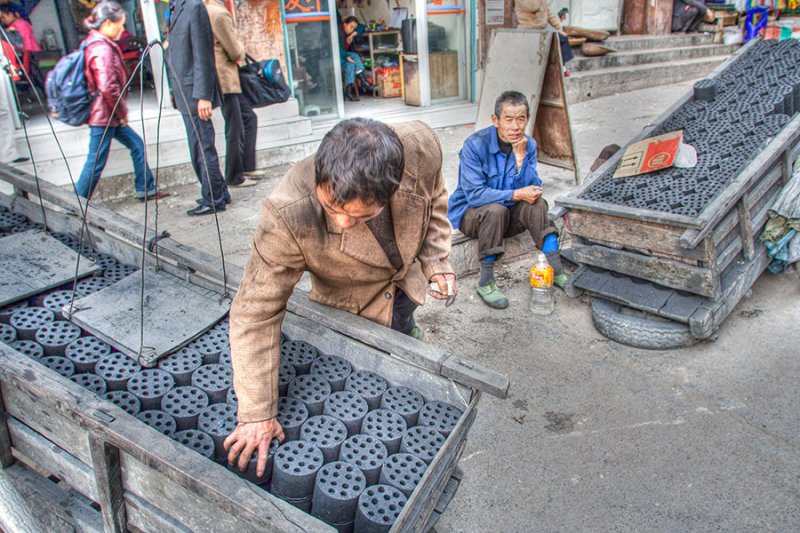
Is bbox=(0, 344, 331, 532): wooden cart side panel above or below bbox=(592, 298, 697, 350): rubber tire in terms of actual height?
above

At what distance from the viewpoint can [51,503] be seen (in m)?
2.11

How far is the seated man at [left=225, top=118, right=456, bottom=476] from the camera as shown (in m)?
1.67

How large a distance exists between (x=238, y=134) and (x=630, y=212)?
3670 millimetres

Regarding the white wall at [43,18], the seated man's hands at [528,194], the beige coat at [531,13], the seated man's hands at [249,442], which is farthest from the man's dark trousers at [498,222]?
the white wall at [43,18]

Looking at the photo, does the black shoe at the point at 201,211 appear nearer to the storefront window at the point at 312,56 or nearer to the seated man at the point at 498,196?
the seated man at the point at 498,196

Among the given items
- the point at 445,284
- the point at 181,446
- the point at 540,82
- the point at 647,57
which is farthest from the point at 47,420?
the point at 647,57

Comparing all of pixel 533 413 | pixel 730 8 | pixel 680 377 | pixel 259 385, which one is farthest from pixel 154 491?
pixel 730 8

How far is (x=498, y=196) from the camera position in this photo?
13.9 ft

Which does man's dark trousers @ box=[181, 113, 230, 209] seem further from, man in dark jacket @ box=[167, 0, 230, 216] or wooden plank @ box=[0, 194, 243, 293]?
wooden plank @ box=[0, 194, 243, 293]

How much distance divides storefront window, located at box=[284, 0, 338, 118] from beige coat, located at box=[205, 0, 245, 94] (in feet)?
6.05

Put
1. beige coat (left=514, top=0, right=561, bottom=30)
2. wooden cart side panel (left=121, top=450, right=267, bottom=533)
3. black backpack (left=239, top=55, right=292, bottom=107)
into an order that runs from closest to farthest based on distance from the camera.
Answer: wooden cart side panel (left=121, top=450, right=267, bottom=533) → black backpack (left=239, top=55, right=292, bottom=107) → beige coat (left=514, top=0, right=561, bottom=30)

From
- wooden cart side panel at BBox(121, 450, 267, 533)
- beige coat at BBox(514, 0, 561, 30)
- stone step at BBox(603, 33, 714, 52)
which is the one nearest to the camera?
wooden cart side panel at BBox(121, 450, 267, 533)

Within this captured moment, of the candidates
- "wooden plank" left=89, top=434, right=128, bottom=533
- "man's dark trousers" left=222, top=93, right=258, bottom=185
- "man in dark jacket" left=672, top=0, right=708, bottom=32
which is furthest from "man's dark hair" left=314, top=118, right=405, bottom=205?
"man in dark jacket" left=672, top=0, right=708, bottom=32

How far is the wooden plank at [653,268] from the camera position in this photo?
11.4 feet
